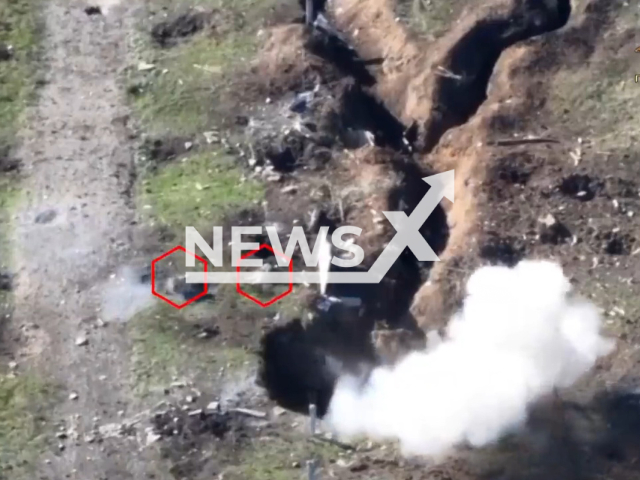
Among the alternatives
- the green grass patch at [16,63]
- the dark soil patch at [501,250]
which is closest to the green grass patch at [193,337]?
the dark soil patch at [501,250]

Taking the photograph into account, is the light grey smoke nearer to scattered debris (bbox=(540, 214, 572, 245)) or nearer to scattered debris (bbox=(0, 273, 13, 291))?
scattered debris (bbox=(540, 214, 572, 245))

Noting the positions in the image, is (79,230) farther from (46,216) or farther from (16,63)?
(16,63)

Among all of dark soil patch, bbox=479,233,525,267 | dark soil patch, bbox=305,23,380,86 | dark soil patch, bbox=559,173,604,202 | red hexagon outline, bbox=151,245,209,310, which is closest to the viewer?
red hexagon outline, bbox=151,245,209,310

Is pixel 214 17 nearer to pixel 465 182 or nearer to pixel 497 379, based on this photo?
pixel 465 182

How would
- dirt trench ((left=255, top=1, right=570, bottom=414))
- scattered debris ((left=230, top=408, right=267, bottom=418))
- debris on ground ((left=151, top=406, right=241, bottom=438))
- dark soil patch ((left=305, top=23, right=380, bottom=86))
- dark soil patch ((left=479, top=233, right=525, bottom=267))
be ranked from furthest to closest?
dark soil patch ((left=305, top=23, right=380, bottom=86)), dark soil patch ((left=479, top=233, right=525, bottom=267)), dirt trench ((left=255, top=1, right=570, bottom=414)), scattered debris ((left=230, top=408, right=267, bottom=418)), debris on ground ((left=151, top=406, right=241, bottom=438))

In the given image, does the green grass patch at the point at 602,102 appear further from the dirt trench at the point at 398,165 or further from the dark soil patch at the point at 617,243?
the dark soil patch at the point at 617,243

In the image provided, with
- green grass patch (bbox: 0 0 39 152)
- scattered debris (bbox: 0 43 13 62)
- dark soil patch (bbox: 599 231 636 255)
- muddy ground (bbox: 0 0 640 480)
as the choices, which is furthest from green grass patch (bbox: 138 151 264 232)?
dark soil patch (bbox: 599 231 636 255)

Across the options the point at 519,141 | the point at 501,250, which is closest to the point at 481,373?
the point at 501,250
